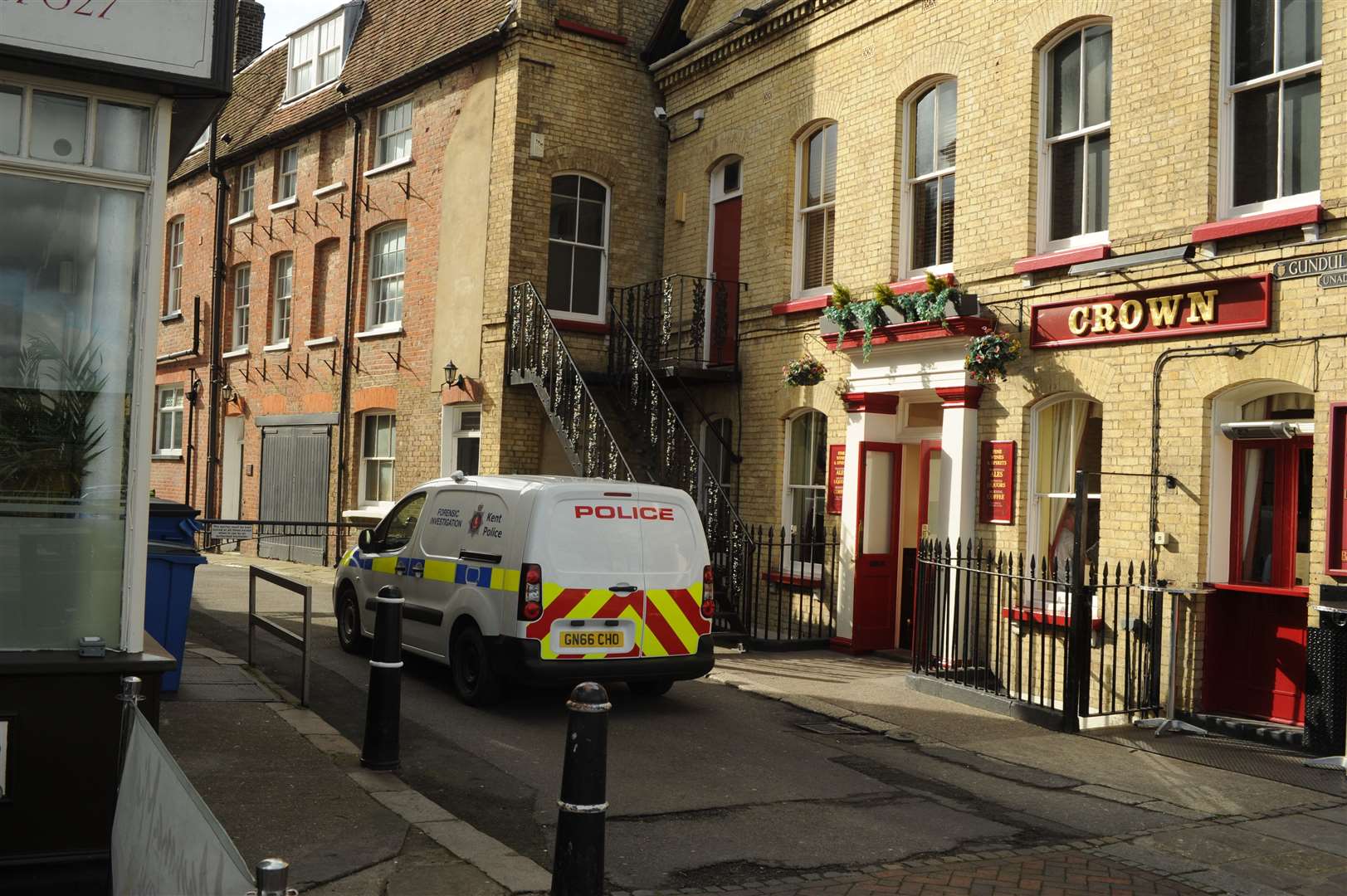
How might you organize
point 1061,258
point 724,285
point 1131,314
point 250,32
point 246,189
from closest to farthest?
1. point 1131,314
2. point 1061,258
3. point 724,285
4. point 246,189
5. point 250,32

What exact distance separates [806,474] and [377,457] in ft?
27.6

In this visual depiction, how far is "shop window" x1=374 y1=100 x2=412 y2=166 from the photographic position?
64.7 feet

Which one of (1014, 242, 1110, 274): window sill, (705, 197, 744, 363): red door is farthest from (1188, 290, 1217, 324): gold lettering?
(705, 197, 744, 363): red door

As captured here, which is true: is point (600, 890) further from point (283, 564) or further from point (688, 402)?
point (283, 564)

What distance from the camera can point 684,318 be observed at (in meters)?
16.6

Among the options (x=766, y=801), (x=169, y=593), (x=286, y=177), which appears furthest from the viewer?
(x=286, y=177)

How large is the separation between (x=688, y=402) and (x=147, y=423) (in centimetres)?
1115

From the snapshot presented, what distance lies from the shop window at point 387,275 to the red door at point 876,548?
9323 millimetres

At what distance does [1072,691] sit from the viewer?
9.41 m

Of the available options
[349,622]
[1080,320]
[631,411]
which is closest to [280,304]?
[631,411]

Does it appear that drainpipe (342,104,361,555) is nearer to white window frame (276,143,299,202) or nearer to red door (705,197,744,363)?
white window frame (276,143,299,202)

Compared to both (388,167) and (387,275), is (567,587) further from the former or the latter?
(388,167)

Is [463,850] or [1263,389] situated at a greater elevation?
[1263,389]

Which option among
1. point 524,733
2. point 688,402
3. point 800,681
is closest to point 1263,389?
point 800,681
